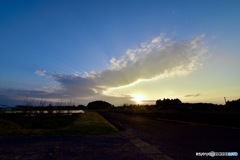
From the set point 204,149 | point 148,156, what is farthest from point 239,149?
point 148,156

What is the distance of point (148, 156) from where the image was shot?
9625 millimetres

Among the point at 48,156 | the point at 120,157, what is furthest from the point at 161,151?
the point at 48,156

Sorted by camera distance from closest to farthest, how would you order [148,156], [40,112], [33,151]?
[148,156], [33,151], [40,112]

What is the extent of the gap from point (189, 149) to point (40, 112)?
42.8 m

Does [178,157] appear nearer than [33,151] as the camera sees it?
Yes

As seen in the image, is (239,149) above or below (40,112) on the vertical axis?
below

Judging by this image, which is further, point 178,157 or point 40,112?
point 40,112

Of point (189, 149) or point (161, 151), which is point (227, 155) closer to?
point (189, 149)

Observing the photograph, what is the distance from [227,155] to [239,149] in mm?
1527

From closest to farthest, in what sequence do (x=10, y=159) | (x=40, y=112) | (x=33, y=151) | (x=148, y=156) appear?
(x=10, y=159)
(x=148, y=156)
(x=33, y=151)
(x=40, y=112)

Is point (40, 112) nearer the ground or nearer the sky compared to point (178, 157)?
nearer the sky

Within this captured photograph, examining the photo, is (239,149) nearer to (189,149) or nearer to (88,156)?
(189,149)

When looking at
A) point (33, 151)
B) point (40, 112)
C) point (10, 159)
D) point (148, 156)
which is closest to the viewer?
point (10, 159)

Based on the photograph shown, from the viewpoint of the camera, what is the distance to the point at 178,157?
30.9ft
